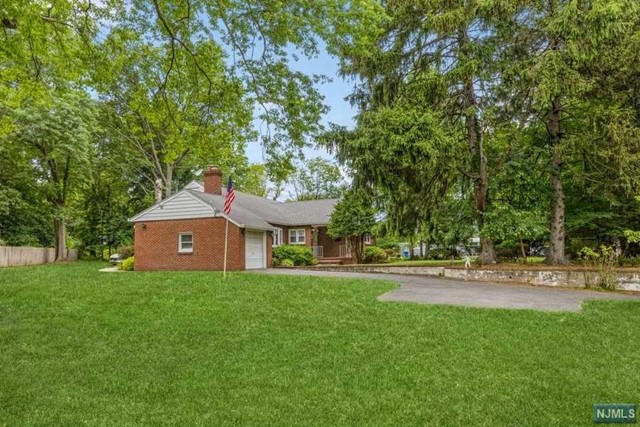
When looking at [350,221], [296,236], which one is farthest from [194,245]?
[296,236]

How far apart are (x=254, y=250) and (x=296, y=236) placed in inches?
357

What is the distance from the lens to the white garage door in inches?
809

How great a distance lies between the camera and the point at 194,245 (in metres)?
20.0

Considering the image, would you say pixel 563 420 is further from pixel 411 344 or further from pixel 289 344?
pixel 289 344

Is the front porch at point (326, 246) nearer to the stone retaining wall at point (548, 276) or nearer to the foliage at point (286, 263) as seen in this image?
the foliage at point (286, 263)

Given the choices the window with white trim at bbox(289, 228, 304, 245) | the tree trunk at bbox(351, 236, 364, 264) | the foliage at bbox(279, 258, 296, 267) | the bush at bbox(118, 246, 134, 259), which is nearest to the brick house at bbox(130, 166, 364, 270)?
the foliage at bbox(279, 258, 296, 267)

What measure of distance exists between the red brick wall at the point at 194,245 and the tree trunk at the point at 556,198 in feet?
41.9

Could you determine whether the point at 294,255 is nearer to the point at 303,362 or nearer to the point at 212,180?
the point at 212,180

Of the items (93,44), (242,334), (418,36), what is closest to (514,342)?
(242,334)

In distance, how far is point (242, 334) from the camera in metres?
7.63

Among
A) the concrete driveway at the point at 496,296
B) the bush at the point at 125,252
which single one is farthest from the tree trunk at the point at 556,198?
the bush at the point at 125,252

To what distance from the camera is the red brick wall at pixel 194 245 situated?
1962 cm

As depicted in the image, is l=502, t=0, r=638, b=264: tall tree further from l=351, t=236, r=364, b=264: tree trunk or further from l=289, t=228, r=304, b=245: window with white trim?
l=289, t=228, r=304, b=245: window with white trim

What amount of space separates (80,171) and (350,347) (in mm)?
26448
